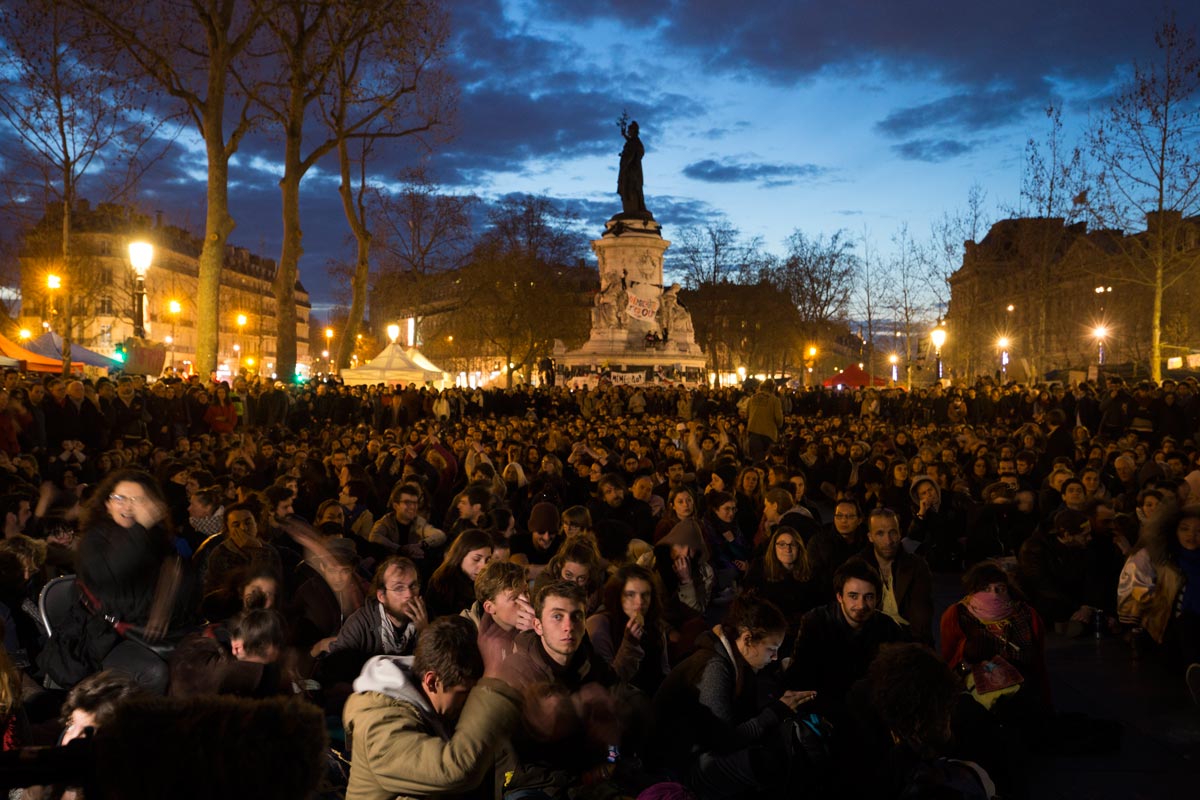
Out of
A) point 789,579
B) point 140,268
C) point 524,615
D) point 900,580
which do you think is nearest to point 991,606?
point 900,580

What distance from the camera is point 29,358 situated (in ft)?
81.6

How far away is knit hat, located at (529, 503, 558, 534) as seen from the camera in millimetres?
8500

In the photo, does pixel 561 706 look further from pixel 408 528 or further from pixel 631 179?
pixel 631 179

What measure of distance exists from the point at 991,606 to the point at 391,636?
10.2 feet

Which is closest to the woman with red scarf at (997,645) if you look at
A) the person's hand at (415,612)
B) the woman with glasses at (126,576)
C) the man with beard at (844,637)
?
the man with beard at (844,637)

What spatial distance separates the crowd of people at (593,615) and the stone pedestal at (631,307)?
3091cm

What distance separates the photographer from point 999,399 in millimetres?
25703

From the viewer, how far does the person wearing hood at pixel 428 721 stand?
3.30 m

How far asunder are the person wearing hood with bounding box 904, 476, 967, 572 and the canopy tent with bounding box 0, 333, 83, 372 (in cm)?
2065

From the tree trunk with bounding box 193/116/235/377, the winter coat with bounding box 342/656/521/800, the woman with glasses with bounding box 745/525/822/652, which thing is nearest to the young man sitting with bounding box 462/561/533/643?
the winter coat with bounding box 342/656/521/800

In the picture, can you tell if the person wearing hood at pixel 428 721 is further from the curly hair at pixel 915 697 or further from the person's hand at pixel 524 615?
the curly hair at pixel 915 697

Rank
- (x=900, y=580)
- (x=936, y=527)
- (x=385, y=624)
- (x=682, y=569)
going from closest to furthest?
(x=385, y=624), (x=900, y=580), (x=682, y=569), (x=936, y=527)

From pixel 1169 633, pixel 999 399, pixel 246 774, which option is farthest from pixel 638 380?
pixel 246 774

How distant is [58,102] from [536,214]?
1582 inches
